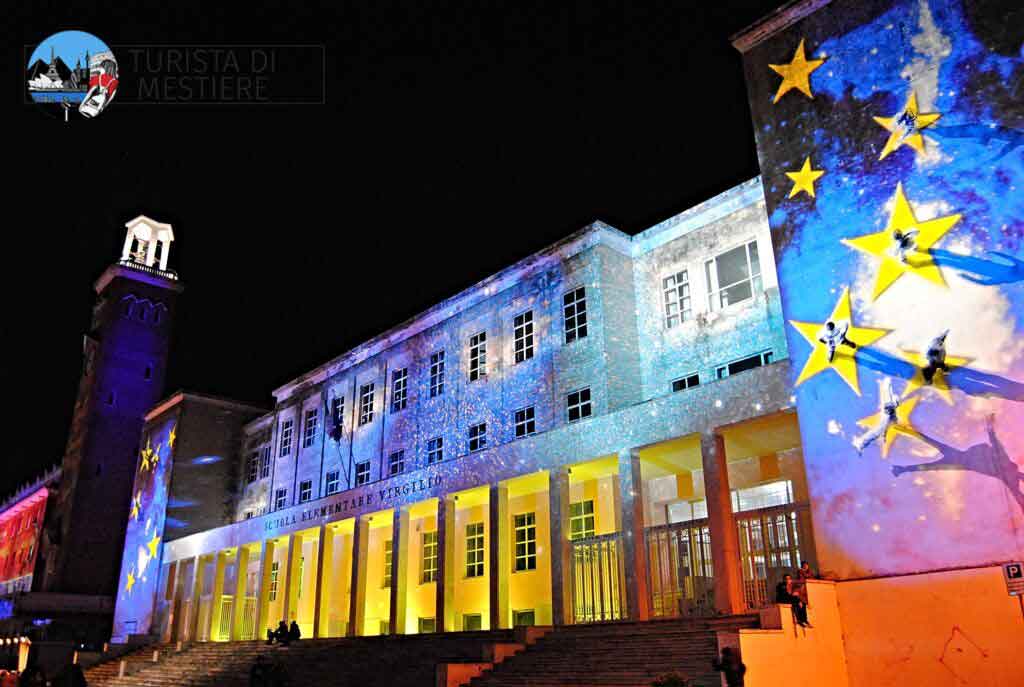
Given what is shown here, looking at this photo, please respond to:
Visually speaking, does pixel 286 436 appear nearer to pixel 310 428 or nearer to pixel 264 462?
pixel 310 428

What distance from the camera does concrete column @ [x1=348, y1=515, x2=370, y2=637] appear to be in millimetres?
24109

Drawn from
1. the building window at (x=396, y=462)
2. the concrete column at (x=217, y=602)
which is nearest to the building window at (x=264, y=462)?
the concrete column at (x=217, y=602)

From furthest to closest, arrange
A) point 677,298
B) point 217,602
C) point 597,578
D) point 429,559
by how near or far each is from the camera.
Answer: point 217,602, point 429,559, point 677,298, point 597,578

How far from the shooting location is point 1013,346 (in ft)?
43.1

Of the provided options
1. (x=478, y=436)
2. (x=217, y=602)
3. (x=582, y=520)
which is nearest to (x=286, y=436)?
(x=217, y=602)

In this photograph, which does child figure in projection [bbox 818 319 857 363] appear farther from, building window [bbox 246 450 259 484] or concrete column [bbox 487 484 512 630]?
building window [bbox 246 450 259 484]

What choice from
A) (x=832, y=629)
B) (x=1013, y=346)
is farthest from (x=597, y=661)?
(x=1013, y=346)

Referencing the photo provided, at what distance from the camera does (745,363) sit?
2008 centimetres

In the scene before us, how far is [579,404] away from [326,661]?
30.2ft

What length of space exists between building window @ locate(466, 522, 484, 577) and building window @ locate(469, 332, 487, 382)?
4690 millimetres

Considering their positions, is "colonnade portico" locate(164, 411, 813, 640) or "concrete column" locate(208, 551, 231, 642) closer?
"colonnade portico" locate(164, 411, 813, 640)

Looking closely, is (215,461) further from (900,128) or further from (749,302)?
(900,128)

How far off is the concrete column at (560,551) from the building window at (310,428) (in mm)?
17142

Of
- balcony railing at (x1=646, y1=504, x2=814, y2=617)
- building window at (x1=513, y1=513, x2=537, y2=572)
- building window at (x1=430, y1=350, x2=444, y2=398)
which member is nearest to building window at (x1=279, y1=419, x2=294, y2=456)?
building window at (x1=430, y1=350, x2=444, y2=398)
